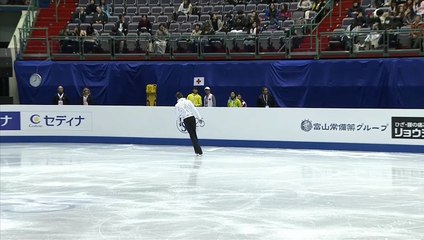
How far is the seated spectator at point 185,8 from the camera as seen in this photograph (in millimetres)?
23297

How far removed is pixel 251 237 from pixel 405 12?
44.4 ft

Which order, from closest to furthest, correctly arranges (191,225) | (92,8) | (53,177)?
(191,225), (53,177), (92,8)

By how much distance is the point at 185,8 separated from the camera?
23.5 metres

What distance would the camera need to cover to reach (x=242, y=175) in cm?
1248

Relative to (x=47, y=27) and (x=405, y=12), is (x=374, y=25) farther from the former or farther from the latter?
(x=47, y=27)

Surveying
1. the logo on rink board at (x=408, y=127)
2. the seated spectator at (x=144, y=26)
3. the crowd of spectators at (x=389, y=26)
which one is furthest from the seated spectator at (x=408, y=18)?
the seated spectator at (x=144, y=26)

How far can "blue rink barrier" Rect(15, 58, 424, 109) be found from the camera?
19156 mm

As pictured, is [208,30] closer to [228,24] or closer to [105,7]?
[228,24]

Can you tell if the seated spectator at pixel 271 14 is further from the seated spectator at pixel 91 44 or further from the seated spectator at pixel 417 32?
the seated spectator at pixel 91 44

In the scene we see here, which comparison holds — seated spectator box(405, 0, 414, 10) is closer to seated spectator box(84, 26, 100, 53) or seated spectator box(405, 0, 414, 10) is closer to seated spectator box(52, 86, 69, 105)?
seated spectator box(84, 26, 100, 53)

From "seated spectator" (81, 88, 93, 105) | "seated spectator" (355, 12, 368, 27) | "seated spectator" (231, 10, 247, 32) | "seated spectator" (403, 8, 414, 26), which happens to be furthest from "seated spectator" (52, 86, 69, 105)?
"seated spectator" (403, 8, 414, 26)

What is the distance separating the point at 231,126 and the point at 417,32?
559 centimetres

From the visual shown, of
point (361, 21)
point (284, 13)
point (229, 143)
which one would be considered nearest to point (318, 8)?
point (284, 13)

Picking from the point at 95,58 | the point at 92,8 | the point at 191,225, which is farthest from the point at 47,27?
the point at 191,225
